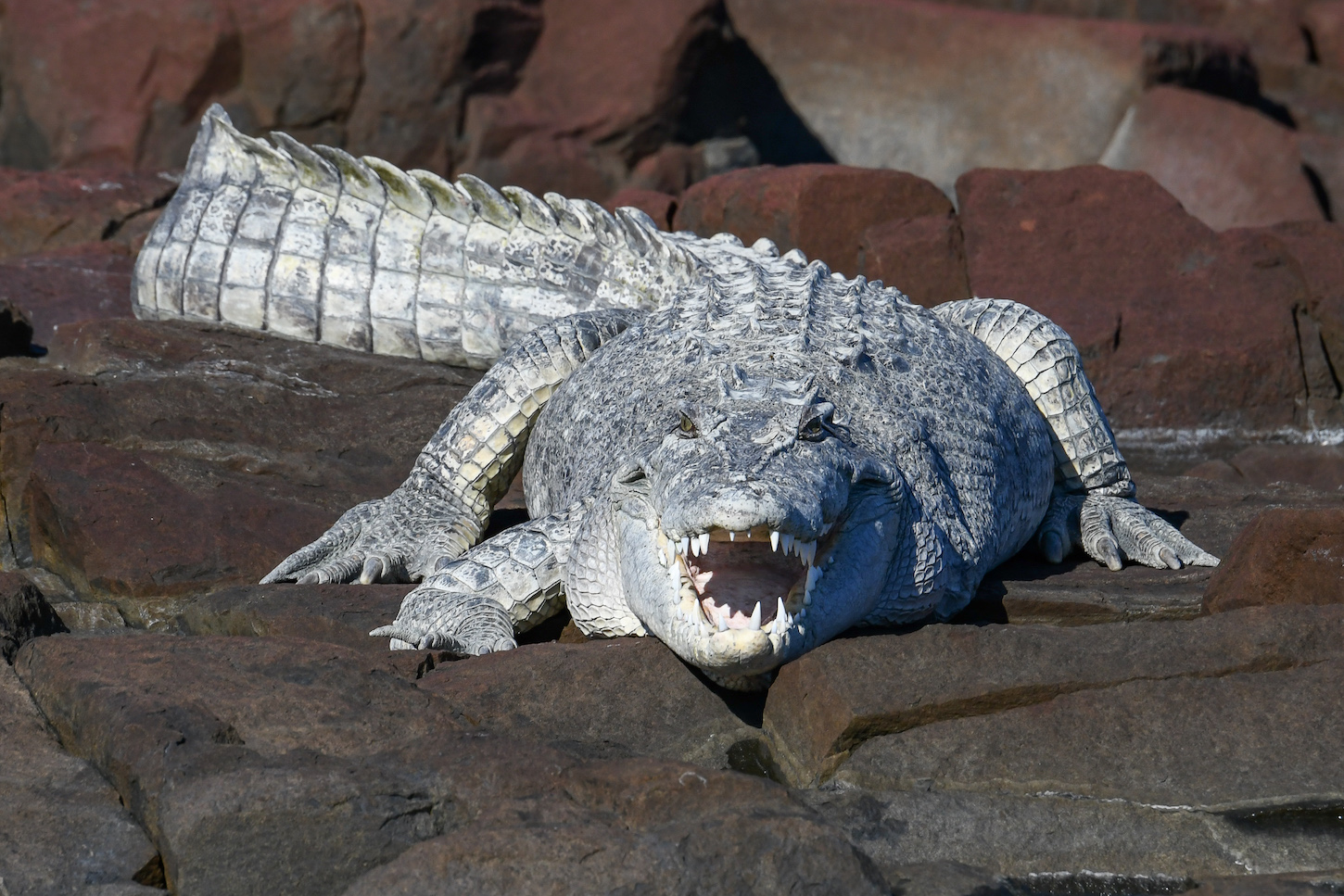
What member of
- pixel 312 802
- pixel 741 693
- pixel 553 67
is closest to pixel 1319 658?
pixel 741 693

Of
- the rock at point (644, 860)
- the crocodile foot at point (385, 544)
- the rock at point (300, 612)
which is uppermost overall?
the rock at point (644, 860)

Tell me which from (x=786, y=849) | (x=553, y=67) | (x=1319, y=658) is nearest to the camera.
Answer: (x=786, y=849)

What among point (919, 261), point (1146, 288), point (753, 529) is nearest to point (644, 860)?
point (753, 529)

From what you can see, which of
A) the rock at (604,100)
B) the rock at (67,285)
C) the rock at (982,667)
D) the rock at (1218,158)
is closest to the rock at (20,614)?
the rock at (982,667)

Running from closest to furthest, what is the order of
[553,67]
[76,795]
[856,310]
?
[76,795] < [856,310] < [553,67]

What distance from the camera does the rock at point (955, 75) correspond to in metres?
12.6

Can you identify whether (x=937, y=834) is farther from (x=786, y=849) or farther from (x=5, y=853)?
(x=5, y=853)

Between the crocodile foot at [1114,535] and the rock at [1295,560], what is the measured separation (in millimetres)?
784

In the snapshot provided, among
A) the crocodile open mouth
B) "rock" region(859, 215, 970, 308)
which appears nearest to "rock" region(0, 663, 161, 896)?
the crocodile open mouth

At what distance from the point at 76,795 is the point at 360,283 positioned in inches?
157

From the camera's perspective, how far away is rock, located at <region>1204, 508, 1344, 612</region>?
3.90m

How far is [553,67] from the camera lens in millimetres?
12398

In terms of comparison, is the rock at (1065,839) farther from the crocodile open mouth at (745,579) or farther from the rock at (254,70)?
the rock at (254,70)

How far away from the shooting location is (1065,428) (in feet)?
17.2
